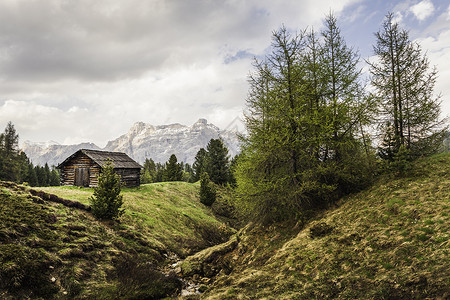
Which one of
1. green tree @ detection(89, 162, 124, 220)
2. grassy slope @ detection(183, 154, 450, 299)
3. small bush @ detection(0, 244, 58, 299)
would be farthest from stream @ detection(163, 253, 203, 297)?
small bush @ detection(0, 244, 58, 299)

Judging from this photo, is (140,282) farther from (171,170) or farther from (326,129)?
(171,170)

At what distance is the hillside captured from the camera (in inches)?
340

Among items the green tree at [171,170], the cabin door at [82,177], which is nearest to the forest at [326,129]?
the cabin door at [82,177]

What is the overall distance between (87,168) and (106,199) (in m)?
16.7

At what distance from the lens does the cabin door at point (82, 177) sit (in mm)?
29734

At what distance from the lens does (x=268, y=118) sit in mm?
13992

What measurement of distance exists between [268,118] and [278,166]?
3206 millimetres

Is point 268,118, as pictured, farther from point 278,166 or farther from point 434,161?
point 434,161

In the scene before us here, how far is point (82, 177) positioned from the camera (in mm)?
29938

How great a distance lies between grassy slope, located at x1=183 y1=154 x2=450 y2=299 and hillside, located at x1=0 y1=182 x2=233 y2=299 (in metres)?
4.40

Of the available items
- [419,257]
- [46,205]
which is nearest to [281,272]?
[419,257]

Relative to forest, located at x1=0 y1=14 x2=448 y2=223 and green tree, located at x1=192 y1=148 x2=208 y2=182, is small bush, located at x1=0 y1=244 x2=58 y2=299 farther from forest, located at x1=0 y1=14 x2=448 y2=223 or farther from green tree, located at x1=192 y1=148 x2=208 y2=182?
green tree, located at x1=192 y1=148 x2=208 y2=182

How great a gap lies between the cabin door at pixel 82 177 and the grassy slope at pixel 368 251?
25948 mm

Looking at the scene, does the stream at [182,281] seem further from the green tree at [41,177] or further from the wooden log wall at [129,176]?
the green tree at [41,177]
